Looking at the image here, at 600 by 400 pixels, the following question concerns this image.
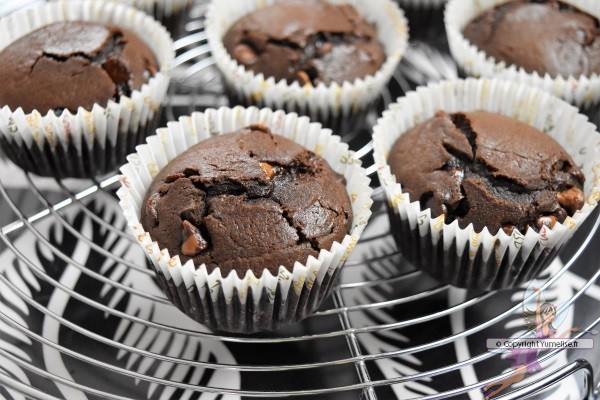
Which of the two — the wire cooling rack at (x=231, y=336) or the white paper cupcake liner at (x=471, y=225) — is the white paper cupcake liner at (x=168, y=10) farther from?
the white paper cupcake liner at (x=471, y=225)

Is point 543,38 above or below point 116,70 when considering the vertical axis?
below

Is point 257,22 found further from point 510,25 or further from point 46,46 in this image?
point 510,25

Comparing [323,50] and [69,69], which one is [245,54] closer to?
[323,50]

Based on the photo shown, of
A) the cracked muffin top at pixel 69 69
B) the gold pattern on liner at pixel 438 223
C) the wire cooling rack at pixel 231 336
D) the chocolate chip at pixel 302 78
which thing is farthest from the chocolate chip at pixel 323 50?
the gold pattern on liner at pixel 438 223

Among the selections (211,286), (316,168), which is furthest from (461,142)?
(211,286)

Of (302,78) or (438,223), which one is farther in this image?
(302,78)

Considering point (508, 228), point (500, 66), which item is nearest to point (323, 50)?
point (500, 66)

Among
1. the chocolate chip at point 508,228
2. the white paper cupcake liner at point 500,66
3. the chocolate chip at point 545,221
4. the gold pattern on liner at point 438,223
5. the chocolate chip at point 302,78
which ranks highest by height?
the chocolate chip at point 302,78
